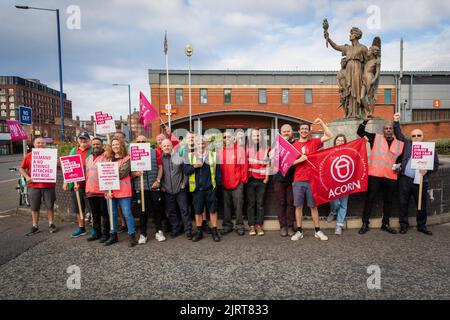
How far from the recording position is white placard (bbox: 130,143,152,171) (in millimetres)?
4957

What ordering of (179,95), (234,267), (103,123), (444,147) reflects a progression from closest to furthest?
(234,267), (103,123), (444,147), (179,95)

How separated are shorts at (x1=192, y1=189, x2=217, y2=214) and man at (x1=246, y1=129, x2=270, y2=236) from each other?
753mm

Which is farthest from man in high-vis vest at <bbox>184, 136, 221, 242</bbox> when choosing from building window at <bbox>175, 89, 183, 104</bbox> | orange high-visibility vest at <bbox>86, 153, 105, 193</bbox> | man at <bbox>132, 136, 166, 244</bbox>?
building window at <bbox>175, 89, 183, 104</bbox>

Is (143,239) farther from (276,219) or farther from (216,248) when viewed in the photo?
(276,219)

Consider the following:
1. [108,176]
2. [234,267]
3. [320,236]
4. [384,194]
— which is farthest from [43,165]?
[384,194]

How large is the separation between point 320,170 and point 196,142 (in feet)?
8.07

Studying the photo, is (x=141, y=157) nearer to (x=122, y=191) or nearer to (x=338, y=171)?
(x=122, y=191)

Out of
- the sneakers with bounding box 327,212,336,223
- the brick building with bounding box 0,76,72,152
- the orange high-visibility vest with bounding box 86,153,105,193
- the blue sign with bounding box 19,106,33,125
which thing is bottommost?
the sneakers with bounding box 327,212,336,223

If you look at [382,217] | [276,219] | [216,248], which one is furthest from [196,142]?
[382,217]

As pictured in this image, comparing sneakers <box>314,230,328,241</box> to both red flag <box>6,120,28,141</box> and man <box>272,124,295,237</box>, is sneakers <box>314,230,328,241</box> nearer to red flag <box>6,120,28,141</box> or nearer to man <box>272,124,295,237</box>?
A: man <box>272,124,295,237</box>

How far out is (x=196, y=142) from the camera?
5.22 metres

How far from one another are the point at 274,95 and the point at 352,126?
91.2 ft

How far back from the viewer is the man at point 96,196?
5.13 metres

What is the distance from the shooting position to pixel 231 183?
17.6 ft
